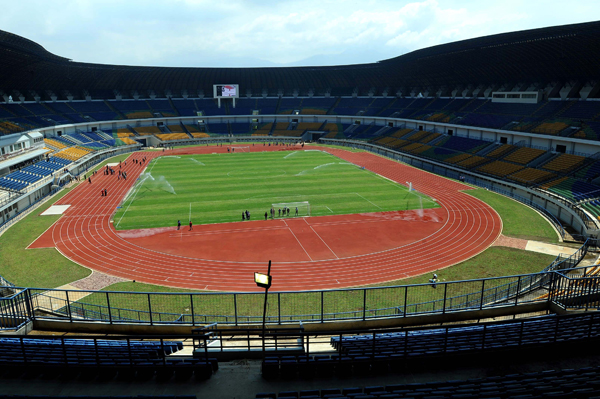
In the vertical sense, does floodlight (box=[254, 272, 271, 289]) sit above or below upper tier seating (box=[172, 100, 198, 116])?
below

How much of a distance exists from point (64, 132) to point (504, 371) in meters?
81.7

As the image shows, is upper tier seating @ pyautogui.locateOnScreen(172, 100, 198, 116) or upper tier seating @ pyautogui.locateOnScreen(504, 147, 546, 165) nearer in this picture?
upper tier seating @ pyautogui.locateOnScreen(504, 147, 546, 165)

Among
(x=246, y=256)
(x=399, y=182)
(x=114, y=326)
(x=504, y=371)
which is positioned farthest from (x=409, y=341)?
(x=399, y=182)

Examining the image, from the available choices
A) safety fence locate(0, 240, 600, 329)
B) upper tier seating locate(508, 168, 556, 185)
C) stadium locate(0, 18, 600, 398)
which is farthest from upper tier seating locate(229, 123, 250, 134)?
safety fence locate(0, 240, 600, 329)

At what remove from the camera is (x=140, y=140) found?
86188 millimetres

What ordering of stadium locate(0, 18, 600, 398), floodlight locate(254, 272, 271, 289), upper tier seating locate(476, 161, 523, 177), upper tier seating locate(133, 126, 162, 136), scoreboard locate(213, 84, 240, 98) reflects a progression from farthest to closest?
scoreboard locate(213, 84, 240, 98)
upper tier seating locate(133, 126, 162, 136)
upper tier seating locate(476, 161, 523, 177)
stadium locate(0, 18, 600, 398)
floodlight locate(254, 272, 271, 289)

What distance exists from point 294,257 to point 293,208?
37.7 ft

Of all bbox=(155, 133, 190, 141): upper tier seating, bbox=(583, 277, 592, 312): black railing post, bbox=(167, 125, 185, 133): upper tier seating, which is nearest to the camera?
bbox=(583, 277, 592, 312): black railing post

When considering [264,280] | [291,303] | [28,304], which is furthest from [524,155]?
→ [28,304]

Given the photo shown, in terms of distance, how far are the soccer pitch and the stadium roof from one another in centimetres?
2556

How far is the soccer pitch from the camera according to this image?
38906mm

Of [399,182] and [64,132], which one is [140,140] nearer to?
[64,132]

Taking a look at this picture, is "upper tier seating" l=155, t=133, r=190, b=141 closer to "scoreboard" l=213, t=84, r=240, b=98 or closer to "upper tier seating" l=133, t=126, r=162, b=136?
"upper tier seating" l=133, t=126, r=162, b=136

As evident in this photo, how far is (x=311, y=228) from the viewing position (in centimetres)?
3466
